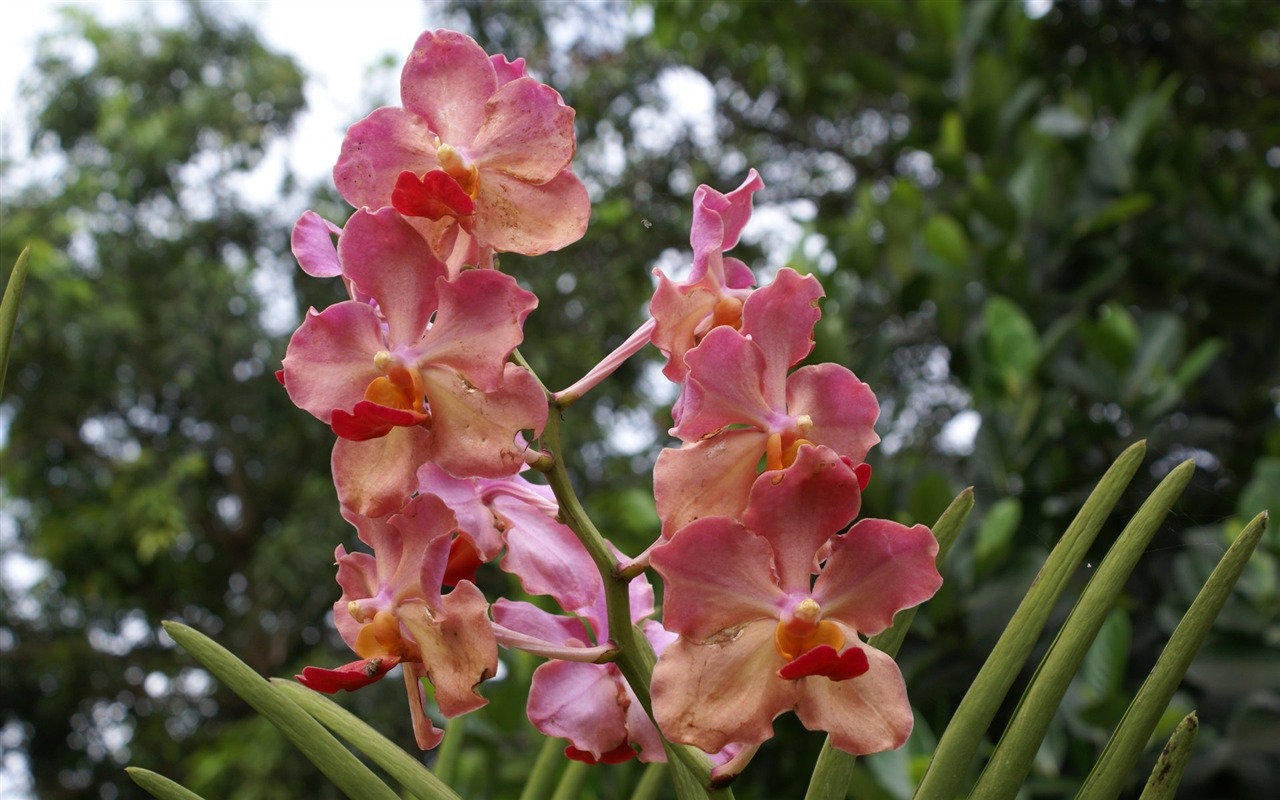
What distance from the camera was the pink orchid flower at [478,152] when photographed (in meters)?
0.46

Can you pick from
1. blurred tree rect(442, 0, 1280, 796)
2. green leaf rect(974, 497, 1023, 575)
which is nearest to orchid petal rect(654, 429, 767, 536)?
blurred tree rect(442, 0, 1280, 796)

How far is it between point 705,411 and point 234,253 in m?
5.76

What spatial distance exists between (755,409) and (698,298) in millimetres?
77

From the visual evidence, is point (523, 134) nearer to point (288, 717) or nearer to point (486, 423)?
point (486, 423)

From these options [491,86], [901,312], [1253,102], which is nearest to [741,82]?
[1253,102]

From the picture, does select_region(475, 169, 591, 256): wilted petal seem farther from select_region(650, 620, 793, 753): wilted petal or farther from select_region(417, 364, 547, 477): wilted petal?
select_region(650, 620, 793, 753): wilted petal

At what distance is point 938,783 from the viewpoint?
16.6 inches

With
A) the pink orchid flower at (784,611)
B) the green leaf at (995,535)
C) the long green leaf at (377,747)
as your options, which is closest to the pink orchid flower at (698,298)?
the pink orchid flower at (784,611)

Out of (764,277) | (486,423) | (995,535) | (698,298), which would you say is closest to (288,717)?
(486,423)

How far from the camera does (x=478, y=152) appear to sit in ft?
1.56

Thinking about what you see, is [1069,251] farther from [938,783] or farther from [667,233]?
[667,233]

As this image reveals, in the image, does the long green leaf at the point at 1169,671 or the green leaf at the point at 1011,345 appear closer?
the long green leaf at the point at 1169,671

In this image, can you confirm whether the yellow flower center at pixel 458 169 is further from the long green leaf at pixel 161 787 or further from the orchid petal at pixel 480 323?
the long green leaf at pixel 161 787

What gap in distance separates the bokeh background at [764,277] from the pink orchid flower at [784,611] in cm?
18
